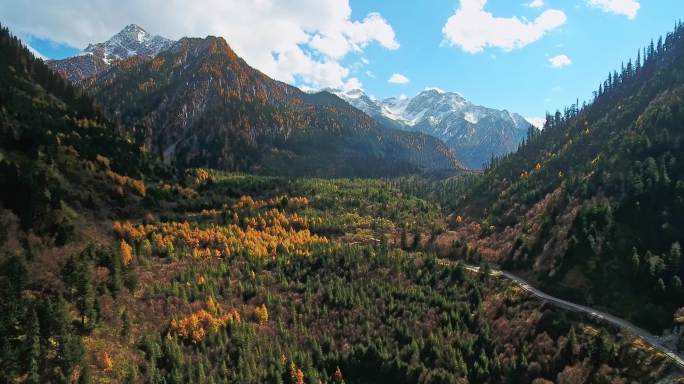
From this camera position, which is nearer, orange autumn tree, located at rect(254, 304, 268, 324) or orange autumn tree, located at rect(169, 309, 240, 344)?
orange autumn tree, located at rect(169, 309, 240, 344)

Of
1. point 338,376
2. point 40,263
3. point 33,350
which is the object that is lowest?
point 338,376

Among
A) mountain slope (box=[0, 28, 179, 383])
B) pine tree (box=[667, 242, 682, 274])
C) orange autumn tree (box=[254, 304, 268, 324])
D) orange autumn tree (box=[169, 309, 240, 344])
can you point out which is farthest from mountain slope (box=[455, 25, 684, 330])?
mountain slope (box=[0, 28, 179, 383])

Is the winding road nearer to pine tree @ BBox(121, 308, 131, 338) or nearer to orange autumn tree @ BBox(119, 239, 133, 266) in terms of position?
pine tree @ BBox(121, 308, 131, 338)

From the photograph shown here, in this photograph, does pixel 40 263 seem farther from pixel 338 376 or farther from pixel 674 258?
pixel 674 258

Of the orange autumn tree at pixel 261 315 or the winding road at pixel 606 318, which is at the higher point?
the winding road at pixel 606 318

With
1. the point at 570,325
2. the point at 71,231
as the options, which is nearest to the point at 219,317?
the point at 71,231

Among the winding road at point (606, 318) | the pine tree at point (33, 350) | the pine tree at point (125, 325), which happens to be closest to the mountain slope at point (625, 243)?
the winding road at point (606, 318)

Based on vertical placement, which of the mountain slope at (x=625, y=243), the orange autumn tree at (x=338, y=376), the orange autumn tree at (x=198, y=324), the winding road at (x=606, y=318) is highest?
the mountain slope at (x=625, y=243)

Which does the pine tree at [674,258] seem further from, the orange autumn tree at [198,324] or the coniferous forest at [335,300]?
the orange autumn tree at [198,324]

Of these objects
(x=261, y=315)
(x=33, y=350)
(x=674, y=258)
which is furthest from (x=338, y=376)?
(x=674, y=258)
